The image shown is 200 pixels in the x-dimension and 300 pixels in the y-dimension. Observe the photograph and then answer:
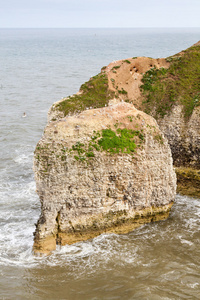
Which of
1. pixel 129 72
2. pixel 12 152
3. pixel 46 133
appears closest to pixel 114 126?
pixel 46 133

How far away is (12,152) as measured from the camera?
3812 cm

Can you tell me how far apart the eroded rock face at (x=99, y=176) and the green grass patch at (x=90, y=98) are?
708 centimetres

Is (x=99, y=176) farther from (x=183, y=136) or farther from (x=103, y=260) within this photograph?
(x=183, y=136)

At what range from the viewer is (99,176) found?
21031mm

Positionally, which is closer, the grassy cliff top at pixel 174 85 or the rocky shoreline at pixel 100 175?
the rocky shoreline at pixel 100 175

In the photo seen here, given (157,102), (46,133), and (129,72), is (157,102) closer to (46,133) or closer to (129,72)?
(129,72)

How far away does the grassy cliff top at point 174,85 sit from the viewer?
3028 centimetres

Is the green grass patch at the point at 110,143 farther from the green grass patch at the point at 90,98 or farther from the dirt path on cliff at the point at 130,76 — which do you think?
the dirt path on cliff at the point at 130,76

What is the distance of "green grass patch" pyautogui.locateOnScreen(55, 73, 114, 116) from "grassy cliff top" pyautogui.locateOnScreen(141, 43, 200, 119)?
3461mm

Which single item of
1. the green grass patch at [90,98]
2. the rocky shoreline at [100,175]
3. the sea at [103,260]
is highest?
the green grass patch at [90,98]

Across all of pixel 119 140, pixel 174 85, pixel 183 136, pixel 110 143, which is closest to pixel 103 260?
pixel 110 143

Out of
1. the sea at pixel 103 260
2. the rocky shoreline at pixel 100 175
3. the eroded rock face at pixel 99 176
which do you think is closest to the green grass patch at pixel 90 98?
the rocky shoreline at pixel 100 175

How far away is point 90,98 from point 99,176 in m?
12.1

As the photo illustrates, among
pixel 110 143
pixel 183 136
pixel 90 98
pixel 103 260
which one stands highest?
pixel 90 98
